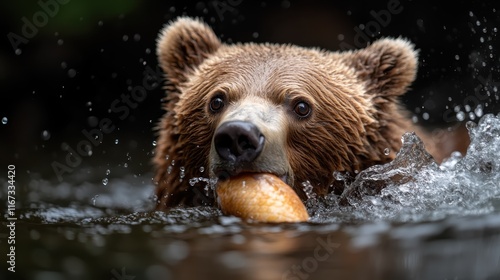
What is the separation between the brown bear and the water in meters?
0.20

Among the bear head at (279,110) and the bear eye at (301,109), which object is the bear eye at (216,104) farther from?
the bear eye at (301,109)

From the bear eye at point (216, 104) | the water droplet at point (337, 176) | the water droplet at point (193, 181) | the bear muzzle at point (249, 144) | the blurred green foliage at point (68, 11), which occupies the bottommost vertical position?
the water droplet at point (337, 176)

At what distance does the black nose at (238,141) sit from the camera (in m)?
4.20

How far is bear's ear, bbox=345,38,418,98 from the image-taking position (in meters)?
5.62

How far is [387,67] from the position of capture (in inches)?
222

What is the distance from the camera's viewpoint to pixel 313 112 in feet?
16.6

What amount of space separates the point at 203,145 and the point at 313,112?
0.73 m

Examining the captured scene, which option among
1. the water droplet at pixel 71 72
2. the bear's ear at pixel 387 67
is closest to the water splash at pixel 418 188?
the bear's ear at pixel 387 67

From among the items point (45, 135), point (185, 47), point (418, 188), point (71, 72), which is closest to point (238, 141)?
point (418, 188)

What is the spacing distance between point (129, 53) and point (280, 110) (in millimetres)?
5654

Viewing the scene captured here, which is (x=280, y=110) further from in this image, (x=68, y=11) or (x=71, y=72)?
(x=71, y=72)

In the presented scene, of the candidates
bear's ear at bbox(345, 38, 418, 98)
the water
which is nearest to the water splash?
the water

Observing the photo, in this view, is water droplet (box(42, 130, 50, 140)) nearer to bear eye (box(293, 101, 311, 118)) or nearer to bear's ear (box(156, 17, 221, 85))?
bear's ear (box(156, 17, 221, 85))

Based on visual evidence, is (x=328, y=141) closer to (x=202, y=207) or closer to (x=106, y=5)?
(x=202, y=207)
